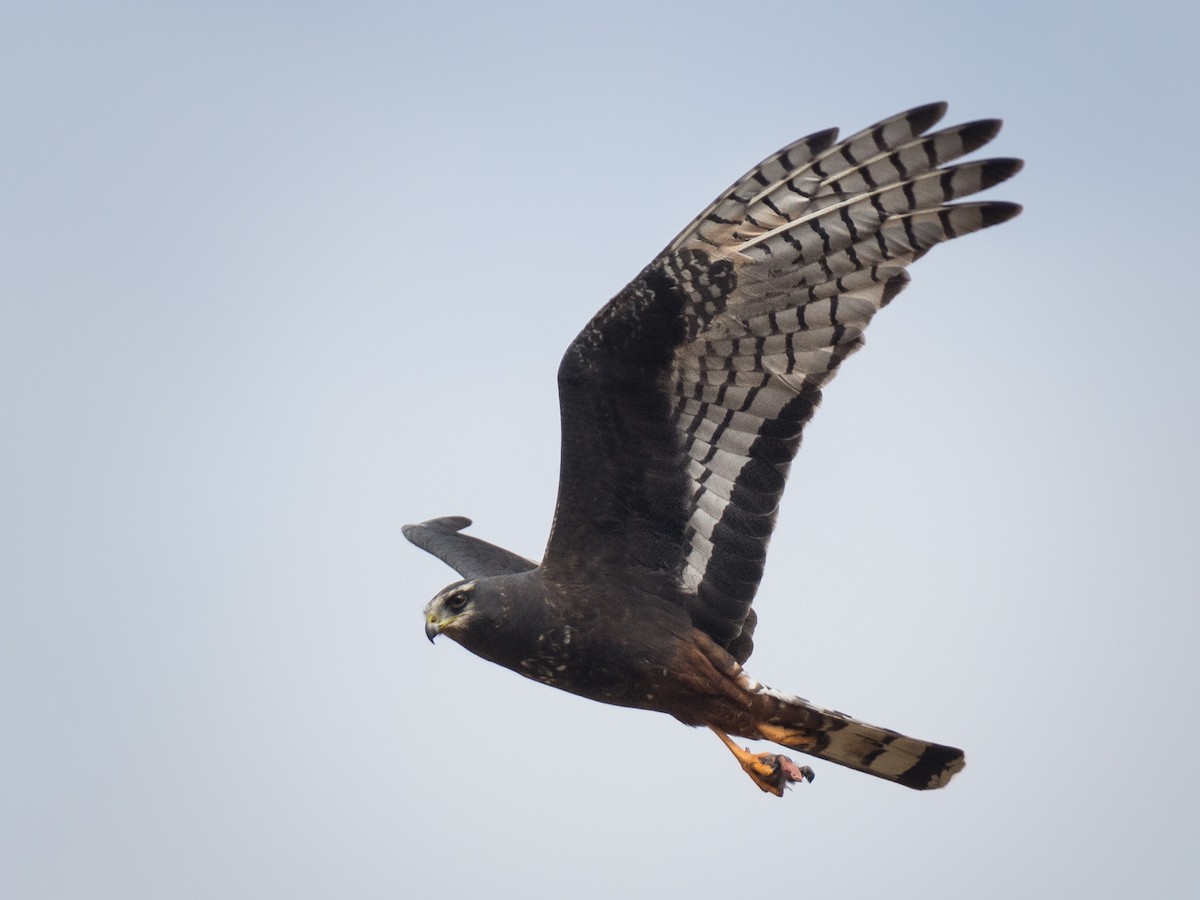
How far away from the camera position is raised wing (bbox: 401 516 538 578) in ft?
37.0

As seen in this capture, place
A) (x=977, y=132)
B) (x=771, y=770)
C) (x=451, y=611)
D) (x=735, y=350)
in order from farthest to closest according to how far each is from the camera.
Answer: (x=771, y=770)
(x=451, y=611)
(x=735, y=350)
(x=977, y=132)

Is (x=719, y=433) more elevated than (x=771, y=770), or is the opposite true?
(x=719, y=433)

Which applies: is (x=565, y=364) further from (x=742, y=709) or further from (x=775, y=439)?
(x=742, y=709)

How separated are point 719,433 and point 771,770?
1857 millimetres

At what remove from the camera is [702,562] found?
31.9 ft

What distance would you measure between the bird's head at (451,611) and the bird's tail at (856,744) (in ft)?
5.18

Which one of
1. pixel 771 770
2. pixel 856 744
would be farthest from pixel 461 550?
pixel 856 744

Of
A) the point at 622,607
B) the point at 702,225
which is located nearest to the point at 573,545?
the point at 622,607

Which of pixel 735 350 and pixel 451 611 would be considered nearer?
pixel 735 350

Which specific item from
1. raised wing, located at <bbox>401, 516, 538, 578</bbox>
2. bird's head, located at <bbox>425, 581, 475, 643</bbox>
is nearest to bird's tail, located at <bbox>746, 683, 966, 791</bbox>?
bird's head, located at <bbox>425, 581, 475, 643</bbox>

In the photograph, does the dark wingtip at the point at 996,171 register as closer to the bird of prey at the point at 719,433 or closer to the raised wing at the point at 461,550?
the bird of prey at the point at 719,433

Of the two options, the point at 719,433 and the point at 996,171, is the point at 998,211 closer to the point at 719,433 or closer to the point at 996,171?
the point at 996,171

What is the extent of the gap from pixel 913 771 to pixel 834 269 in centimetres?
279

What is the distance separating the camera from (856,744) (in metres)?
→ 9.97
